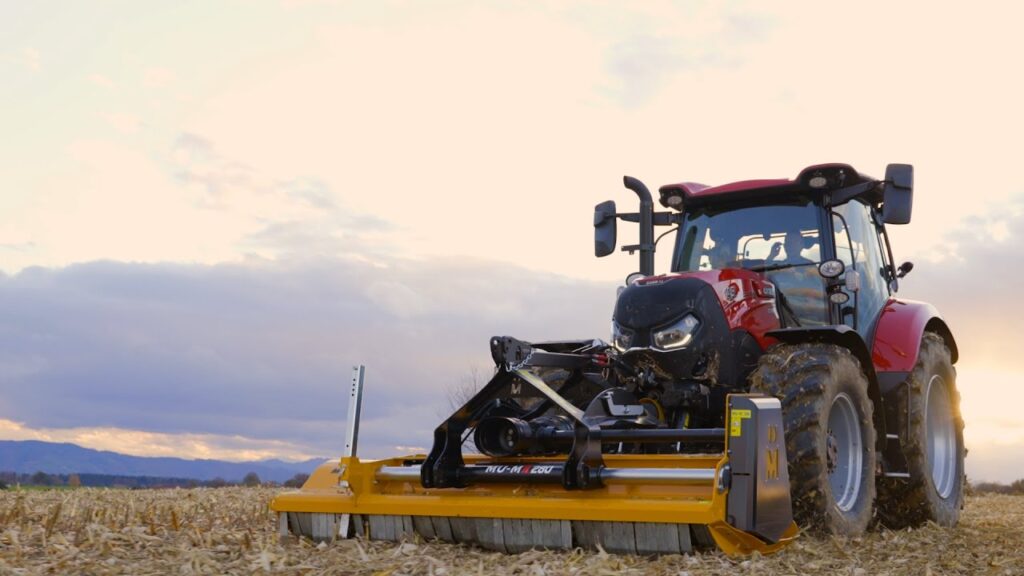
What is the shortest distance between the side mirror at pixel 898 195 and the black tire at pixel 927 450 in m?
1.50

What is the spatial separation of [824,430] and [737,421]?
964mm

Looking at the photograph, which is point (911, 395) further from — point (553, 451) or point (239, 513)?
point (239, 513)

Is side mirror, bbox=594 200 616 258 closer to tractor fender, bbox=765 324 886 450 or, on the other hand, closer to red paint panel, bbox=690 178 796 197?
red paint panel, bbox=690 178 796 197

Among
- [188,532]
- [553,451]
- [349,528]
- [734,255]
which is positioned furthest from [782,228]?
[188,532]

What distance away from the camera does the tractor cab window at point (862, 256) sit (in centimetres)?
858

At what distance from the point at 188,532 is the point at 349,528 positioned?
1.12 meters

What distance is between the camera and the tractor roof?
8.39 metres

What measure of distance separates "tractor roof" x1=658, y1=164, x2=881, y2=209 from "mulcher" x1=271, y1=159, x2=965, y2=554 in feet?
0.06

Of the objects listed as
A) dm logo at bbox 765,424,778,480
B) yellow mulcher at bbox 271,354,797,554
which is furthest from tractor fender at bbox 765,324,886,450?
dm logo at bbox 765,424,778,480

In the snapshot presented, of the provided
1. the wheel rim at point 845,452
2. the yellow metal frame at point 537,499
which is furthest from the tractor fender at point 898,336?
the yellow metal frame at point 537,499

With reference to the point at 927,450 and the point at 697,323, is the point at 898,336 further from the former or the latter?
the point at 697,323

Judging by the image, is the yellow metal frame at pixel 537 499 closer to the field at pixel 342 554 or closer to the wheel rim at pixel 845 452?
the field at pixel 342 554

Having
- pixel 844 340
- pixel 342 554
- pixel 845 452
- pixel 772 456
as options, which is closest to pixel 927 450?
pixel 845 452

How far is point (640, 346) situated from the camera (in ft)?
24.7
